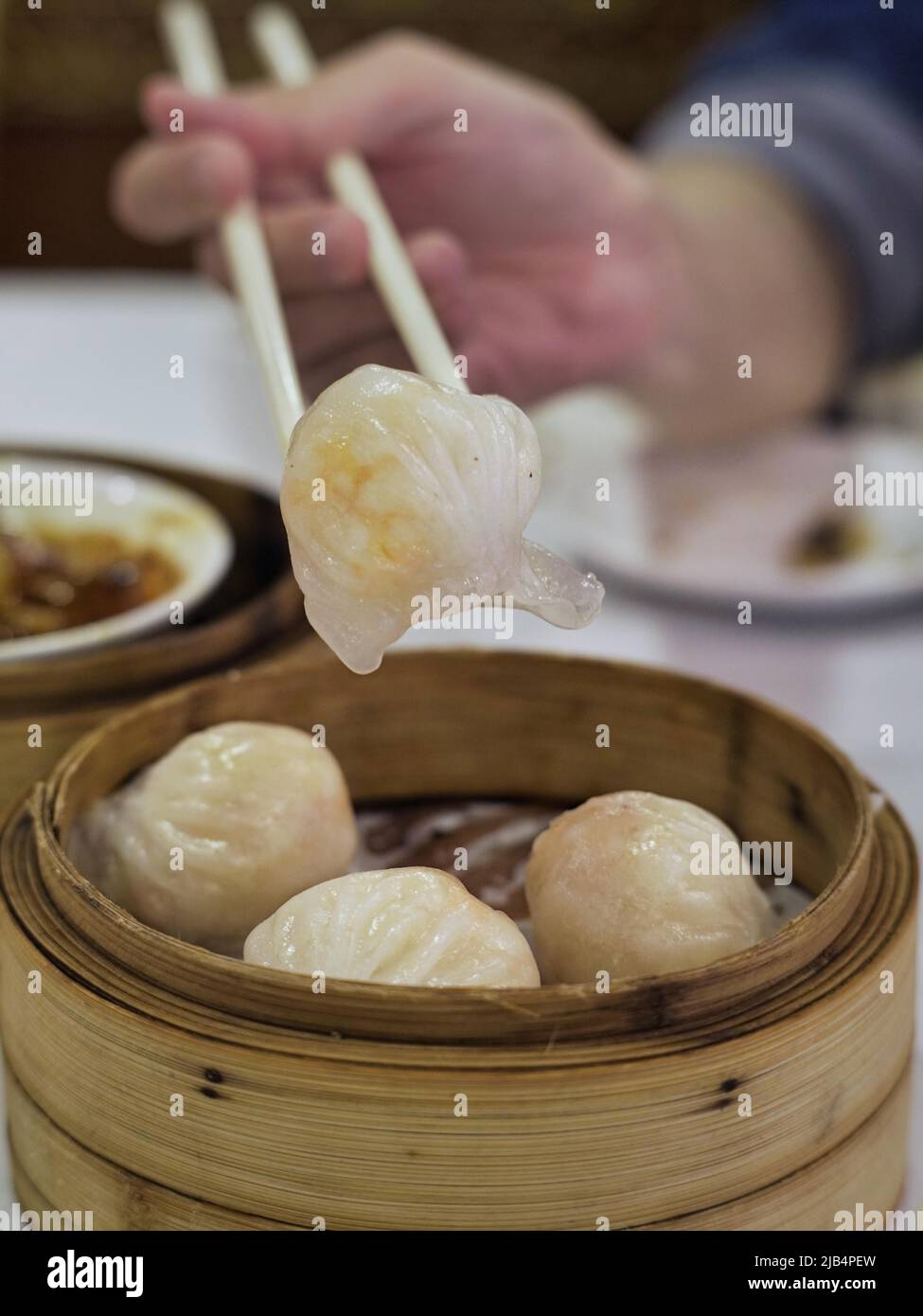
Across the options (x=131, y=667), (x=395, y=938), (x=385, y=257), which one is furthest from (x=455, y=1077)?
(x=385, y=257)

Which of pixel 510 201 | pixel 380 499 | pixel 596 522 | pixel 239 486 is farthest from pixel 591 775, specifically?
pixel 510 201

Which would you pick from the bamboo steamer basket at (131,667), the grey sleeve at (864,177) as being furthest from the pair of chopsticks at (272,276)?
the grey sleeve at (864,177)

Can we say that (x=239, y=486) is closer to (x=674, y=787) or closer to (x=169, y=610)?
(x=169, y=610)

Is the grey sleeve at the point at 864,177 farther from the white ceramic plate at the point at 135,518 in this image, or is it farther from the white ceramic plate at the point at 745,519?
the white ceramic plate at the point at 135,518

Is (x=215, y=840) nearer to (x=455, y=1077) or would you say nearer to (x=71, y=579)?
(x=455, y=1077)

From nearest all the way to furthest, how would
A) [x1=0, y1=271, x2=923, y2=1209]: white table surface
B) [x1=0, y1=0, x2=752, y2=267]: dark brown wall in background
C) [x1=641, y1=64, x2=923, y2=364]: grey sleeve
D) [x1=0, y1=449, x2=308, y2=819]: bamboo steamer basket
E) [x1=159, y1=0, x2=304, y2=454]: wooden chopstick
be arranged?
[x1=159, y1=0, x2=304, y2=454]: wooden chopstick < [x1=0, y1=449, x2=308, y2=819]: bamboo steamer basket < [x1=0, y1=271, x2=923, y2=1209]: white table surface < [x1=641, y1=64, x2=923, y2=364]: grey sleeve < [x1=0, y1=0, x2=752, y2=267]: dark brown wall in background

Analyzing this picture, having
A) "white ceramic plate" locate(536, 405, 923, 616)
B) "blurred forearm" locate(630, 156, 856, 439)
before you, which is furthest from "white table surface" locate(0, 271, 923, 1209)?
"blurred forearm" locate(630, 156, 856, 439)

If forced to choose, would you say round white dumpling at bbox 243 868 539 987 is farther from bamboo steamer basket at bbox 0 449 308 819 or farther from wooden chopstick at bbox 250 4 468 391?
bamboo steamer basket at bbox 0 449 308 819
